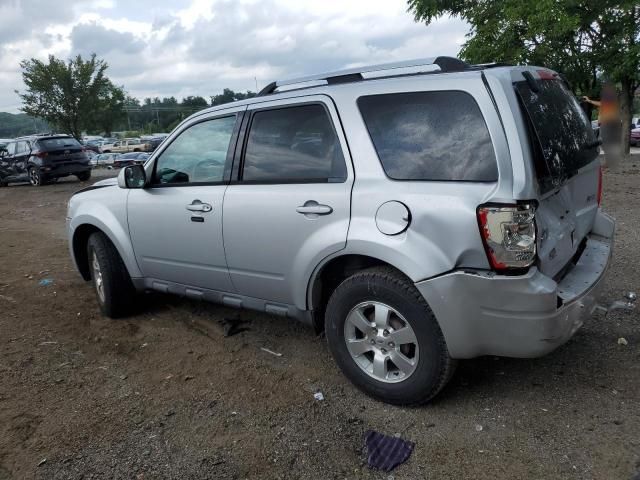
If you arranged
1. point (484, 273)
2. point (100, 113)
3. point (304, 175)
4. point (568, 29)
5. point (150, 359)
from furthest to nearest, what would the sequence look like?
1. point (100, 113)
2. point (568, 29)
3. point (150, 359)
4. point (304, 175)
5. point (484, 273)

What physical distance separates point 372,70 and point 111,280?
2.84 metres

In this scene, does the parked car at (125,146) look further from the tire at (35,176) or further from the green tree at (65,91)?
the tire at (35,176)

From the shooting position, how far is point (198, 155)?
4.12 m

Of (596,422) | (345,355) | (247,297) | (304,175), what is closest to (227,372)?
(247,297)

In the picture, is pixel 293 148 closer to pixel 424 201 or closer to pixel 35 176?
pixel 424 201

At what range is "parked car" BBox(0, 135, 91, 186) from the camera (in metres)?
17.8

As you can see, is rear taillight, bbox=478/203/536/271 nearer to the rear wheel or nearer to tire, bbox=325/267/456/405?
tire, bbox=325/267/456/405

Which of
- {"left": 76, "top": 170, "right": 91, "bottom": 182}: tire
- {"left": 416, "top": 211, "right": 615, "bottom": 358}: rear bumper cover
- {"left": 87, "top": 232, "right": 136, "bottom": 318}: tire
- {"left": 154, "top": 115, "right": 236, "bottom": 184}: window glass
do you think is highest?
{"left": 154, "top": 115, "right": 236, "bottom": 184}: window glass

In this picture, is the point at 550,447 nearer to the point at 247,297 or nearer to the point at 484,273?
the point at 484,273

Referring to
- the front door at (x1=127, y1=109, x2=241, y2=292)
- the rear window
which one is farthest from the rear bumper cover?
the rear window

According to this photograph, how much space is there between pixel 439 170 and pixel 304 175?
900mm

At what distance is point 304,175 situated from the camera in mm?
3443

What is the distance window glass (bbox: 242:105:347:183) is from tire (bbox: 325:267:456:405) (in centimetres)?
68

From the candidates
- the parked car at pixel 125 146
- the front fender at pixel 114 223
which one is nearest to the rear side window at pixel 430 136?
the front fender at pixel 114 223
